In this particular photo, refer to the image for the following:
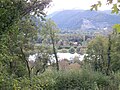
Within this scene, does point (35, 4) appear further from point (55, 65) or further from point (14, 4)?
point (55, 65)

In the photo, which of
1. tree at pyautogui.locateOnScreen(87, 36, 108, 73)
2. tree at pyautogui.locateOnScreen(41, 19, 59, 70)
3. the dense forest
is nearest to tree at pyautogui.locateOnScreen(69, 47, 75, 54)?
the dense forest

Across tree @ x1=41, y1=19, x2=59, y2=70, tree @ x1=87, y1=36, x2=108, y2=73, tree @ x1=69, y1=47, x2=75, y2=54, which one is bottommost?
tree @ x1=69, y1=47, x2=75, y2=54

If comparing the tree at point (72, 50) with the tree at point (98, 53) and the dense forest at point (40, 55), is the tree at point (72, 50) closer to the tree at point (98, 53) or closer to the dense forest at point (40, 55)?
the dense forest at point (40, 55)

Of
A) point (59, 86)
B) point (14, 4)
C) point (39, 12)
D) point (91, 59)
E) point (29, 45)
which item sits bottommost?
point (91, 59)

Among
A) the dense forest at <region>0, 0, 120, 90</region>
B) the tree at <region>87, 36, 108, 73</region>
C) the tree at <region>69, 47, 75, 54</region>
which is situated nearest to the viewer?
the dense forest at <region>0, 0, 120, 90</region>

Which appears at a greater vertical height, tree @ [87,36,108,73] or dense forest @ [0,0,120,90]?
dense forest @ [0,0,120,90]

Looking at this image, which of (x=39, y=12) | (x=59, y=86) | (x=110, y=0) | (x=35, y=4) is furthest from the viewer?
(x=59, y=86)

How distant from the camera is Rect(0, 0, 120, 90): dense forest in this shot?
763cm

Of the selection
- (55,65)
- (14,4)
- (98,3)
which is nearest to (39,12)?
(14,4)

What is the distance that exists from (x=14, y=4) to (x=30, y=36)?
1090 centimetres

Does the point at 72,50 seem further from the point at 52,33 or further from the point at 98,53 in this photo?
the point at 52,33

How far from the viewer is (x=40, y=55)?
25953 millimetres

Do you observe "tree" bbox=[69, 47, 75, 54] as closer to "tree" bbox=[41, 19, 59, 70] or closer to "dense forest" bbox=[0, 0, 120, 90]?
Result: "dense forest" bbox=[0, 0, 120, 90]

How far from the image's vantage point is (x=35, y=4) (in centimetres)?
1073
